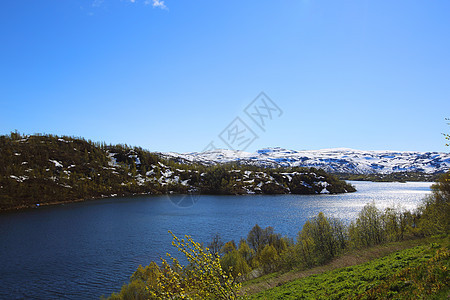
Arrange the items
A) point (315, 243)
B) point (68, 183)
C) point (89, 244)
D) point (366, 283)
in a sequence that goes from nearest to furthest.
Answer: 1. point (366, 283)
2. point (315, 243)
3. point (89, 244)
4. point (68, 183)

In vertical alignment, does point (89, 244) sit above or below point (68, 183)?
below

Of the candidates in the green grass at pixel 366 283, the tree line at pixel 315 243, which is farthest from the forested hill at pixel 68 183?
the green grass at pixel 366 283

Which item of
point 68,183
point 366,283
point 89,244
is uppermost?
point 366,283

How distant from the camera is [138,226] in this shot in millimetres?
75188

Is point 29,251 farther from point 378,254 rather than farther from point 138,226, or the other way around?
point 378,254

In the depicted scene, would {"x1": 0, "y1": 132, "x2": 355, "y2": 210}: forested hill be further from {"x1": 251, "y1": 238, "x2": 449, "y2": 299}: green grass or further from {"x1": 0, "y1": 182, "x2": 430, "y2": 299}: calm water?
{"x1": 251, "y1": 238, "x2": 449, "y2": 299}: green grass

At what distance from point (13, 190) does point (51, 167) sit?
45179 millimetres

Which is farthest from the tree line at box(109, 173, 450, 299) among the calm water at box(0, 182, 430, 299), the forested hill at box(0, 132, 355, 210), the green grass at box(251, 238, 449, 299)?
the forested hill at box(0, 132, 355, 210)

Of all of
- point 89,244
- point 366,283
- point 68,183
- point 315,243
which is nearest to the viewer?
point 366,283

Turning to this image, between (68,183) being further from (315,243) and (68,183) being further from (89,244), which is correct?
(315,243)

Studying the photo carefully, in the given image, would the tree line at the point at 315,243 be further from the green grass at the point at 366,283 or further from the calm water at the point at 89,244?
the green grass at the point at 366,283

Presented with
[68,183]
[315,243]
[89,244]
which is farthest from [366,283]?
[68,183]

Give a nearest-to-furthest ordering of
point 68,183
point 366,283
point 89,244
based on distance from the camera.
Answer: point 366,283 → point 89,244 → point 68,183

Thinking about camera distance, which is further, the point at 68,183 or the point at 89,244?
the point at 68,183
